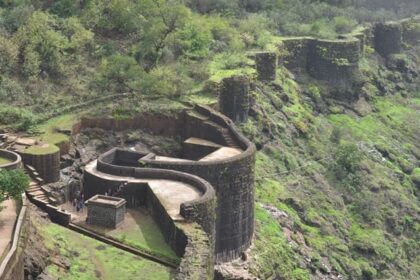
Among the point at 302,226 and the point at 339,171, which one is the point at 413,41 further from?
the point at 302,226

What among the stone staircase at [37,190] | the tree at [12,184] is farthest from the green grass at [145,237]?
the tree at [12,184]

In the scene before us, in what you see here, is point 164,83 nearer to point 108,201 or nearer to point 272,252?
point 272,252

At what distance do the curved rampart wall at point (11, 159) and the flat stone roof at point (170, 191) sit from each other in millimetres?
3263

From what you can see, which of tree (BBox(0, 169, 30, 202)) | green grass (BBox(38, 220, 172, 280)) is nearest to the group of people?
green grass (BBox(38, 220, 172, 280))

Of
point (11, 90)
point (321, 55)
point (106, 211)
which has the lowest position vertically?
point (106, 211)

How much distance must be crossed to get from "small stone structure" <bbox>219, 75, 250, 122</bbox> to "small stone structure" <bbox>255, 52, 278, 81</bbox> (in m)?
7.61

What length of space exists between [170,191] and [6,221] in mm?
8250

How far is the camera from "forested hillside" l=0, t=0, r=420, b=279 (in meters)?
41.3

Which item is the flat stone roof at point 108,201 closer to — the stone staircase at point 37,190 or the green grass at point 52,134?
the stone staircase at point 37,190

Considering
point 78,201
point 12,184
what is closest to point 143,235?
point 12,184

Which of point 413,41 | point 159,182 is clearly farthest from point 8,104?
point 413,41

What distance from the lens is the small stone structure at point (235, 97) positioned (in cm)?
4531

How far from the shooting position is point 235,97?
45688 mm

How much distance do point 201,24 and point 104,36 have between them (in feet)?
23.2
